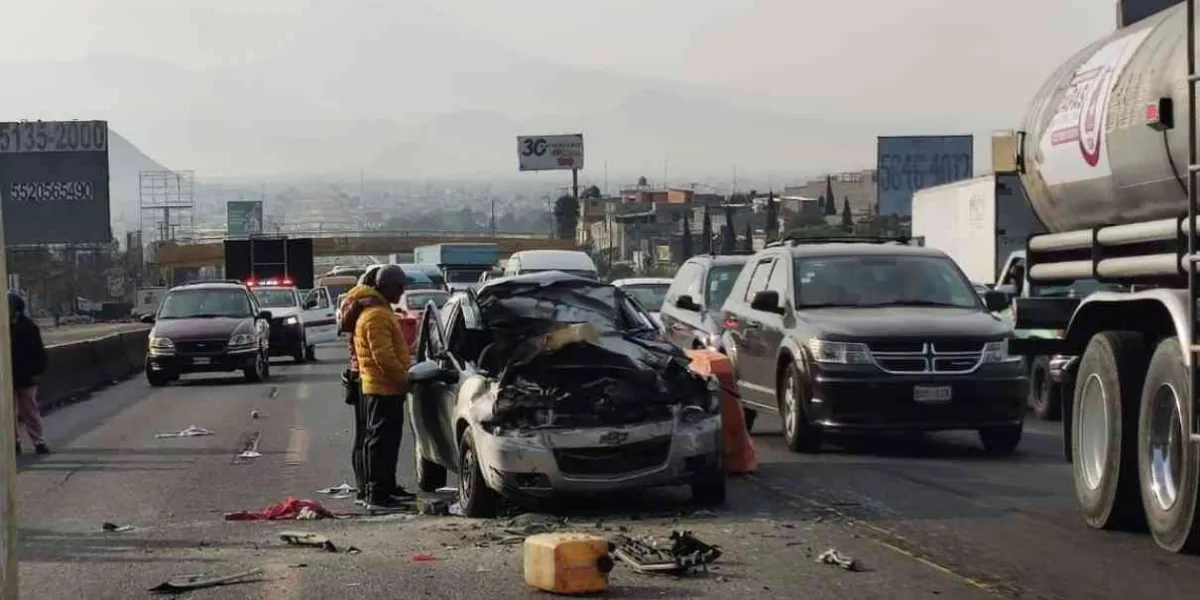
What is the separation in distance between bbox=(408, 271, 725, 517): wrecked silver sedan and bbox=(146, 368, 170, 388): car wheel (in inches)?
721

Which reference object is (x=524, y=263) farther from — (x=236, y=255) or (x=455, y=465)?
(x=455, y=465)

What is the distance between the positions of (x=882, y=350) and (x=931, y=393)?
0.54m

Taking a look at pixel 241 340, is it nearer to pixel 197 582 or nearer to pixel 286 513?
pixel 286 513

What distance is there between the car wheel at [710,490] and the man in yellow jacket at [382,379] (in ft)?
7.15

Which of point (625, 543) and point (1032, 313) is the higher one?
point (1032, 313)

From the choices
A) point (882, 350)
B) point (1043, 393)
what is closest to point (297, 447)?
point (882, 350)

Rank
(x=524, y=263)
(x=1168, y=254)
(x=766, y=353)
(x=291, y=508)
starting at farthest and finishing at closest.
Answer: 1. (x=524, y=263)
2. (x=766, y=353)
3. (x=291, y=508)
4. (x=1168, y=254)

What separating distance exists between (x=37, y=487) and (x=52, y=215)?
159ft

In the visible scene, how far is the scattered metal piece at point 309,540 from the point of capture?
10.1m

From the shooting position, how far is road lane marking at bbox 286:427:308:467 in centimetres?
1612

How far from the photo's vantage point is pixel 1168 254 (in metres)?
8.96

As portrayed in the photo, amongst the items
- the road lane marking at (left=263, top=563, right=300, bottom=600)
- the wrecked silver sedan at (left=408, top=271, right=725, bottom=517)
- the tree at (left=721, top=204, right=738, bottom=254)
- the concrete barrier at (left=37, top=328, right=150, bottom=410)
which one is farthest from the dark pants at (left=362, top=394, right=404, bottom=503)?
the tree at (left=721, top=204, right=738, bottom=254)

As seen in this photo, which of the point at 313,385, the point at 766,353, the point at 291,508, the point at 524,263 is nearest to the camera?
the point at 291,508

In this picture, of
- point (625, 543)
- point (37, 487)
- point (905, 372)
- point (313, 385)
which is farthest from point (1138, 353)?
point (313, 385)
